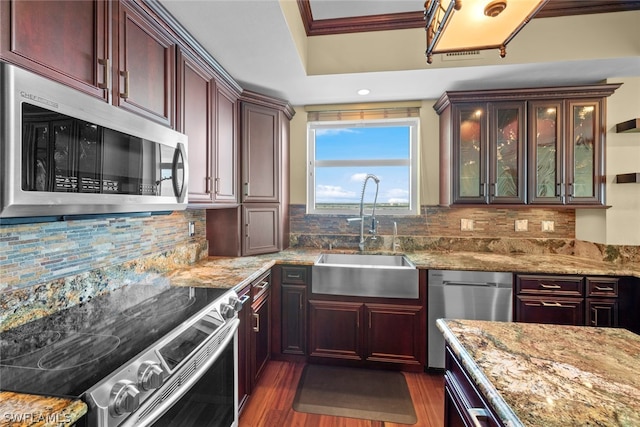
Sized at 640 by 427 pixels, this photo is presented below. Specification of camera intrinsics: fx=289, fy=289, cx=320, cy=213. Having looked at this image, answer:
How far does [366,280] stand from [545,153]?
1928 millimetres

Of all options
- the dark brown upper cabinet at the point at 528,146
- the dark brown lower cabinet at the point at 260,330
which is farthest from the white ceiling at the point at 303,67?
the dark brown lower cabinet at the point at 260,330

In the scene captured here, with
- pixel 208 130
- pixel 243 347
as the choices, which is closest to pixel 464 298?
pixel 243 347

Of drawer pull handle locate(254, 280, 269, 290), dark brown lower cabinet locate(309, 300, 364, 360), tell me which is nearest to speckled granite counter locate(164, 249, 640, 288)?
drawer pull handle locate(254, 280, 269, 290)

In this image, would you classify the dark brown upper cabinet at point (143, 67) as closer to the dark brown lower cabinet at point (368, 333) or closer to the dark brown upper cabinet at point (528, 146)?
the dark brown lower cabinet at point (368, 333)

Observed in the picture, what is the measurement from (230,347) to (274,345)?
1006mm

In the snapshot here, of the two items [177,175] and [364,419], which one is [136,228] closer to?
[177,175]

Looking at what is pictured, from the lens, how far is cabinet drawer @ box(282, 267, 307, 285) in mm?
2416

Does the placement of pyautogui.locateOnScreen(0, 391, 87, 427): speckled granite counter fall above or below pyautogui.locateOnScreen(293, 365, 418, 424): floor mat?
above

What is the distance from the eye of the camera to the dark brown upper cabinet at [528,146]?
2.47 m

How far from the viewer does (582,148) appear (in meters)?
2.48

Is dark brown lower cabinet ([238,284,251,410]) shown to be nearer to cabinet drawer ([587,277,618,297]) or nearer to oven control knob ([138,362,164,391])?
oven control knob ([138,362,164,391])

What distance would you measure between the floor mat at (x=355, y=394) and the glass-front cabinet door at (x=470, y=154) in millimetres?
1653

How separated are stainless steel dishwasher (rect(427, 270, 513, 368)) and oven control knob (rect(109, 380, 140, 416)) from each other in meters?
2.02

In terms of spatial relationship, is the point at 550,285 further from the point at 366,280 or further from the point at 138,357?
the point at 138,357
